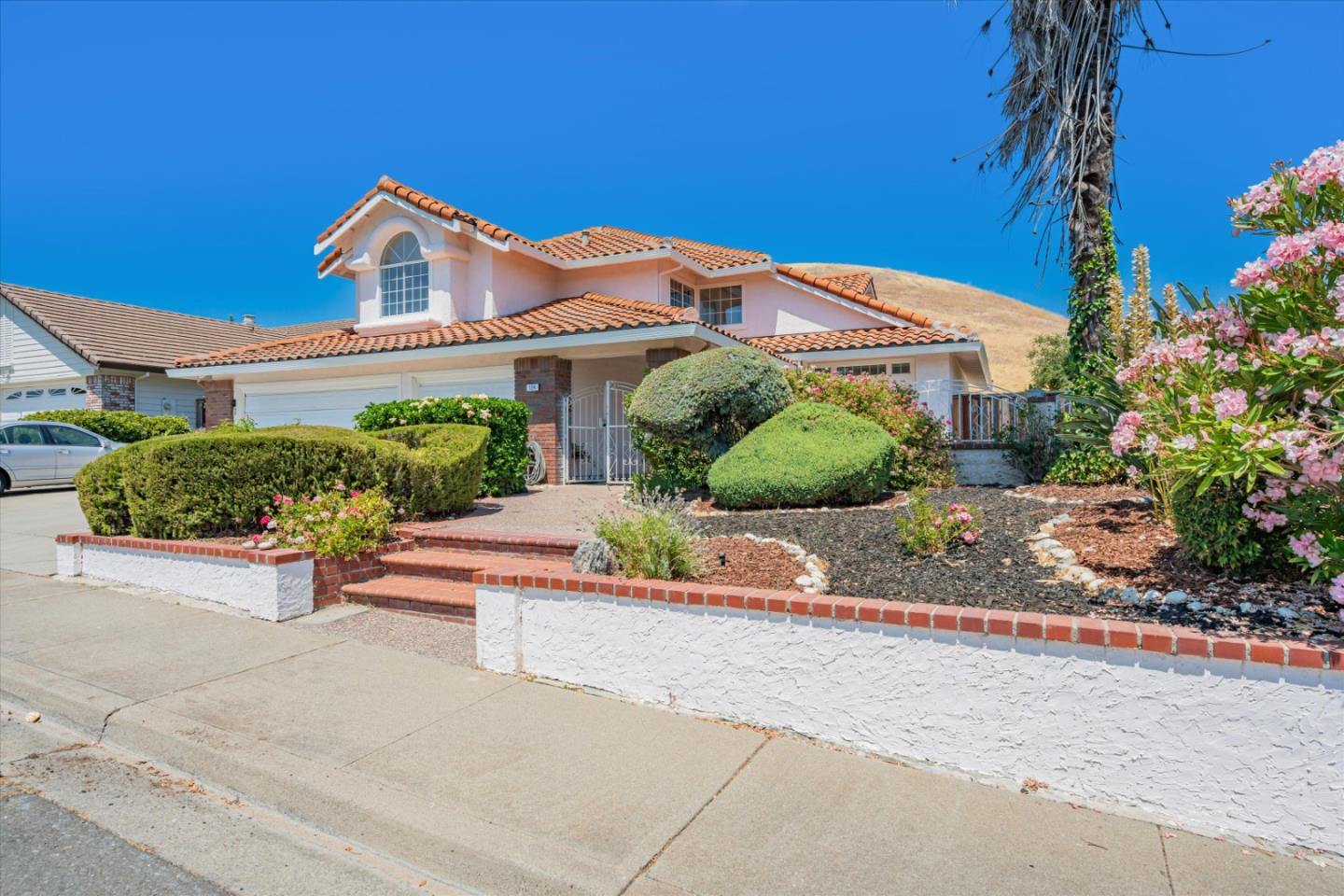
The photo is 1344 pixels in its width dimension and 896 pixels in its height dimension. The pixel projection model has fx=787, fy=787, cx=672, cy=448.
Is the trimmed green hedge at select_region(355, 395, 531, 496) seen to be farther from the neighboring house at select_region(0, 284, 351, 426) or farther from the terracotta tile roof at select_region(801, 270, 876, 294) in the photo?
the neighboring house at select_region(0, 284, 351, 426)

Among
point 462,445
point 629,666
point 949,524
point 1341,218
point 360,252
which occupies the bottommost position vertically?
point 629,666

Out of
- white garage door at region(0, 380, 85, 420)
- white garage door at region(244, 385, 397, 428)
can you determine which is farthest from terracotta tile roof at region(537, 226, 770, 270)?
white garage door at region(0, 380, 85, 420)

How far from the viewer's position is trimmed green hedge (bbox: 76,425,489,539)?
791 cm

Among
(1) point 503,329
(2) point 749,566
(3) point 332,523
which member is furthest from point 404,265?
(2) point 749,566

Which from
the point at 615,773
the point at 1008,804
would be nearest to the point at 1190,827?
the point at 1008,804

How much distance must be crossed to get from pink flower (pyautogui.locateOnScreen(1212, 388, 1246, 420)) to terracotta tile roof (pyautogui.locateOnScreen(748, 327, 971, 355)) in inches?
508

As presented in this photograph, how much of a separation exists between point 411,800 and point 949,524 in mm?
4054

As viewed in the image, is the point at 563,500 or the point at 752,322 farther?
the point at 752,322

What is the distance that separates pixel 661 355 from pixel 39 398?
23.3 meters

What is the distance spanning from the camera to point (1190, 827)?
344 cm

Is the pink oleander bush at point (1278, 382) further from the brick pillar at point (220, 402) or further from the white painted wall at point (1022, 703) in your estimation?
the brick pillar at point (220, 402)

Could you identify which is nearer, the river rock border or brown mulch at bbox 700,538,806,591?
the river rock border

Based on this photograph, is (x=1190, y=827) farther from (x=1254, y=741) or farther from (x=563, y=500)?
(x=563, y=500)

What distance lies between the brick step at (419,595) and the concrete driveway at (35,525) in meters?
4.53
